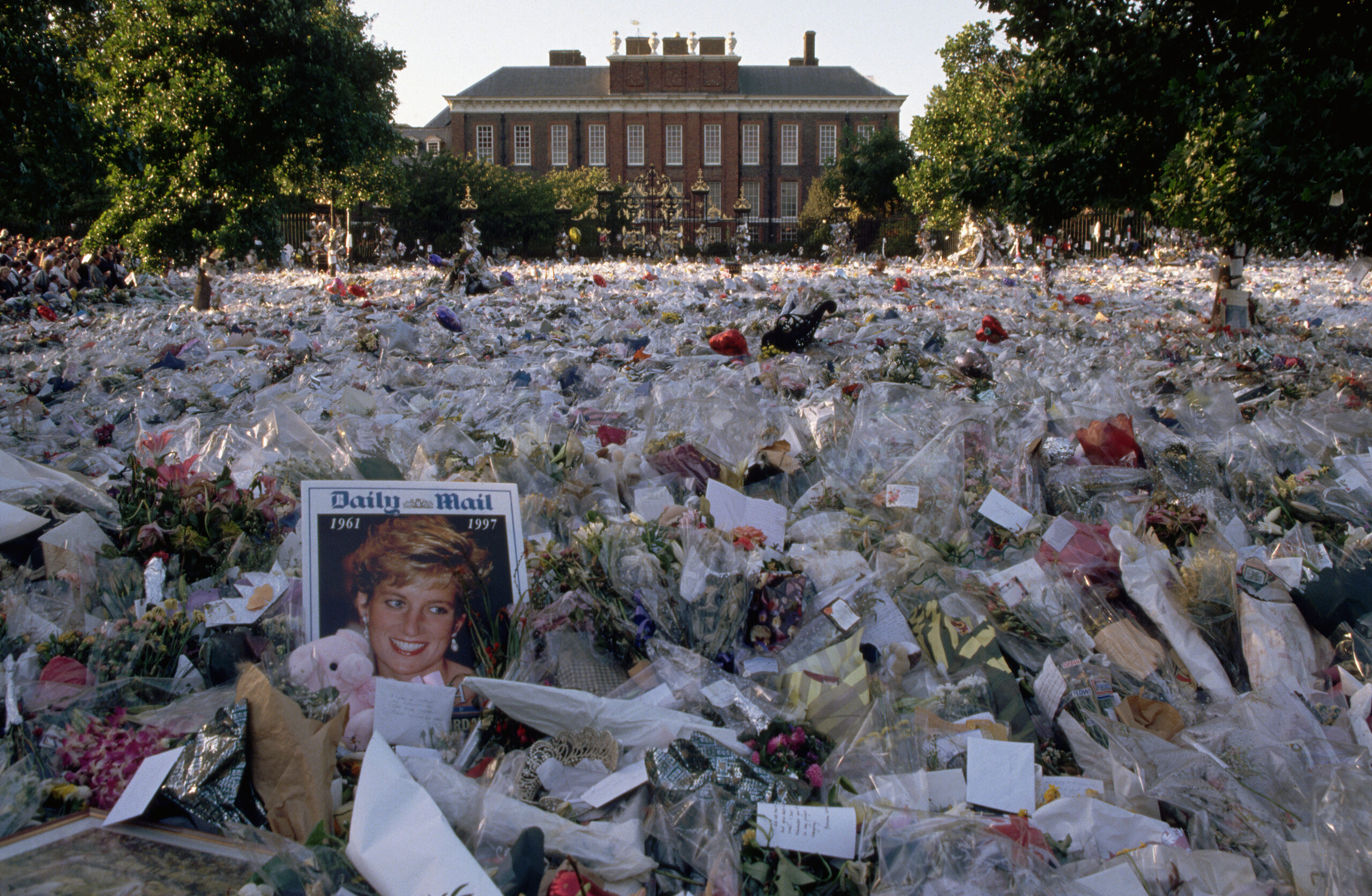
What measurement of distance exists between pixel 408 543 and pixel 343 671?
0.34m

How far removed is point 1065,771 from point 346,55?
1119cm

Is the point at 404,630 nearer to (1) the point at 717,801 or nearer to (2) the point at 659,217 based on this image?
(1) the point at 717,801

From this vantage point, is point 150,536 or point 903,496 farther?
point 903,496

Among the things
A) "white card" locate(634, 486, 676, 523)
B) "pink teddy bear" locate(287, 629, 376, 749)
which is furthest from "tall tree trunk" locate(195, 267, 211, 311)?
"pink teddy bear" locate(287, 629, 376, 749)

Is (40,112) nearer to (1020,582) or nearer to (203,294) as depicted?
(203,294)

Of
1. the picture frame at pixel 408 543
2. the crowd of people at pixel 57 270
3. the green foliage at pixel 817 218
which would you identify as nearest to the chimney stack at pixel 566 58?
the green foliage at pixel 817 218

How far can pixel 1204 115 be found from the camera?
562 centimetres

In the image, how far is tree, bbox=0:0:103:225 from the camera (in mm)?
5066

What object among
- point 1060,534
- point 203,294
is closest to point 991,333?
point 1060,534

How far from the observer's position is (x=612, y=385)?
5680 mm

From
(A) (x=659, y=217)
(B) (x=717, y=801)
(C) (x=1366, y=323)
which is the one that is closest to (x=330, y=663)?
(B) (x=717, y=801)

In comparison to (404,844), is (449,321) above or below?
above

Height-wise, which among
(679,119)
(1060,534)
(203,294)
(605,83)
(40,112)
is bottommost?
(1060,534)

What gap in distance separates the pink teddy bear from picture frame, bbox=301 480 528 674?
0.14ft
